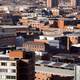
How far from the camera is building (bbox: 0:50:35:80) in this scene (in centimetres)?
1567

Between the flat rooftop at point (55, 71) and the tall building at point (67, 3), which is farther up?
the flat rooftop at point (55, 71)

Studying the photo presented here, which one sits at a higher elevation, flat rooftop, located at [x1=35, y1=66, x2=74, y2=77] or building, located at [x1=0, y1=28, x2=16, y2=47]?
flat rooftop, located at [x1=35, y1=66, x2=74, y2=77]

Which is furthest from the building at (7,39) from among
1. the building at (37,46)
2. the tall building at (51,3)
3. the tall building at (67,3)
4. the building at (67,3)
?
the tall building at (67,3)

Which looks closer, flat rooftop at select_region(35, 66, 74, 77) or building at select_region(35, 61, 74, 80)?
building at select_region(35, 61, 74, 80)

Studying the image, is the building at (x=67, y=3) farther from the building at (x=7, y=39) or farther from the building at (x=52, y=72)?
the building at (x=52, y=72)

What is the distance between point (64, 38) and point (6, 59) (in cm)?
1640

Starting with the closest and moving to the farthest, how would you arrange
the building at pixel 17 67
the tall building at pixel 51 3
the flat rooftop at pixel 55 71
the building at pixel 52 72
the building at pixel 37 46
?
the building at pixel 17 67 → the building at pixel 52 72 → the flat rooftop at pixel 55 71 → the building at pixel 37 46 → the tall building at pixel 51 3

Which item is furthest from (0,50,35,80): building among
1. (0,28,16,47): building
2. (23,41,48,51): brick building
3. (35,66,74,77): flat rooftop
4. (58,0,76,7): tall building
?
(58,0,76,7): tall building

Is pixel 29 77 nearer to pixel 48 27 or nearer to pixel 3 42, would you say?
pixel 3 42

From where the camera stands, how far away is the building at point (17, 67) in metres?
15.7

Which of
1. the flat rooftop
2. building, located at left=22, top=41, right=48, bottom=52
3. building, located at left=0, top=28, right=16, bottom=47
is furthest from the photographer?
building, located at left=0, top=28, right=16, bottom=47

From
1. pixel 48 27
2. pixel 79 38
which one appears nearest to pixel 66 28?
pixel 48 27

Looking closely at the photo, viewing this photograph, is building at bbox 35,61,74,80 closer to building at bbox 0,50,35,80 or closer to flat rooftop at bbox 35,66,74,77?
flat rooftop at bbox 35,66,74,77

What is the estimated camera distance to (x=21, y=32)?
38938mm
